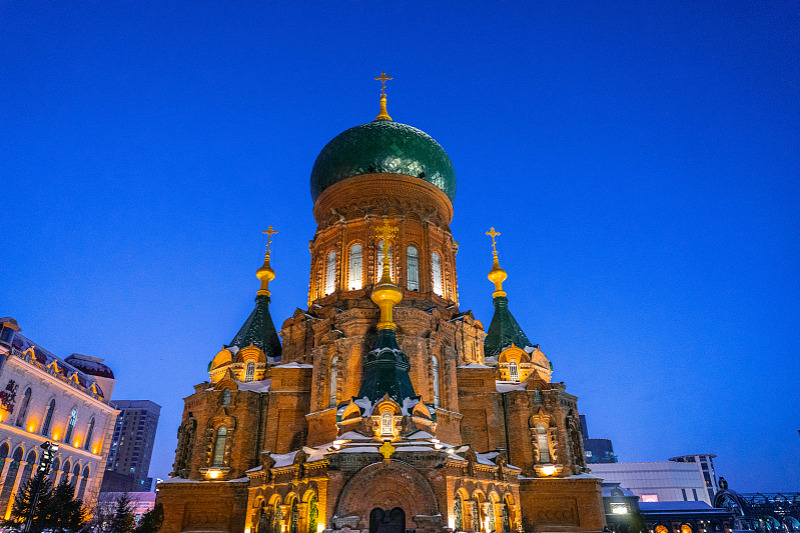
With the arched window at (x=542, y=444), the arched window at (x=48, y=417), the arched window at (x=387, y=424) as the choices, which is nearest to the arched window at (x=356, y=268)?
the arched window at (x=387, y=424)

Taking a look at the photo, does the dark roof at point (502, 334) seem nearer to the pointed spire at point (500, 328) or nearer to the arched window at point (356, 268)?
the pointed spire at point (500, 328)

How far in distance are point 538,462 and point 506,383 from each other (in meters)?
3.80

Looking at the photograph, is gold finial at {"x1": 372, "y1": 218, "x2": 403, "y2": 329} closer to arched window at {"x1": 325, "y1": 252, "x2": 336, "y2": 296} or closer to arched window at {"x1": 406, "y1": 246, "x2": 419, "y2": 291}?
arched window at {"x1": 406, "y1": 246, "x2": 419, "y2": 291}

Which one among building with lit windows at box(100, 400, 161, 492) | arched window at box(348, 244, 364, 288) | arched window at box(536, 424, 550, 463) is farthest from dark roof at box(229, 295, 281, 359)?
building with lit windows at box(100, 400, 161, 492)

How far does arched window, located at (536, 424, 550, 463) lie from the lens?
2370 centimetres

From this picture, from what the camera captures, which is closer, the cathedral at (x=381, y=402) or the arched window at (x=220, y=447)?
the cathedral at (x=381, y=402)

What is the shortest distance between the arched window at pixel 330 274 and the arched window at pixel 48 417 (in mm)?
19445

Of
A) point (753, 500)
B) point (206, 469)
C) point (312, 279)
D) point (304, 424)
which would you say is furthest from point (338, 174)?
point (753, 500)

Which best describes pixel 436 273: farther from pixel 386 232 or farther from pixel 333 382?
pixel 333 382

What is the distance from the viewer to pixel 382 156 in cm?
2712

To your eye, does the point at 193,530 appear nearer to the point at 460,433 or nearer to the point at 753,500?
the point at 460,433

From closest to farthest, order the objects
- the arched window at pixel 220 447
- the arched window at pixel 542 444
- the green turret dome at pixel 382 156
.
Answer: the arched window at pixel 220 447
the arched window at pixel 542 444
the green turret dome at pixel 382 156

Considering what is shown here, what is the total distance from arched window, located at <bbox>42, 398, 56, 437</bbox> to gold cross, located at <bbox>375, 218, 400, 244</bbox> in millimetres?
22719

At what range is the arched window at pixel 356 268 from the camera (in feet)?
84.2
